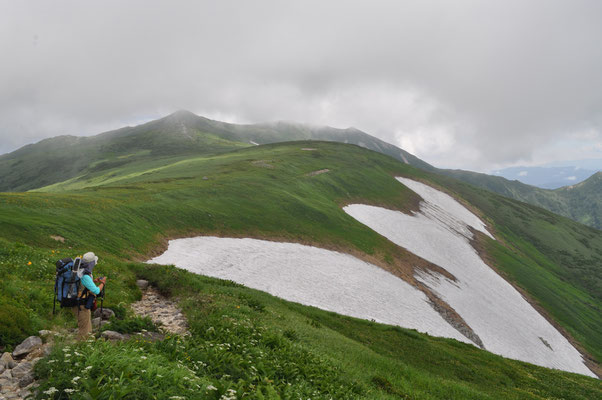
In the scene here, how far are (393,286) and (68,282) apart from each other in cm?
4342

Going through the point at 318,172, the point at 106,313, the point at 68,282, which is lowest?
the point at 106,313

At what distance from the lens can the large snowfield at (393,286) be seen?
36594mm

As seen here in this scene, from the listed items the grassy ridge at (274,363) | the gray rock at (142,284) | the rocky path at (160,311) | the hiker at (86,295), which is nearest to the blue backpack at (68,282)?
the hiker at (86,295)

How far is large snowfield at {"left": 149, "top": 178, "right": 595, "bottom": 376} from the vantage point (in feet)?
120

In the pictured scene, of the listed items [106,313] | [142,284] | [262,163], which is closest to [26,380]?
[106,313]

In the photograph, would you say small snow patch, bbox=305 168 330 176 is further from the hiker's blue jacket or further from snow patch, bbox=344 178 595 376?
the hiker's blue jacket

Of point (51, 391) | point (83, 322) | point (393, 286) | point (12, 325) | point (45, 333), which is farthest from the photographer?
point (393, 286)

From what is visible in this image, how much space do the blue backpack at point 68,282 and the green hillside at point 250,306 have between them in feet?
5.07

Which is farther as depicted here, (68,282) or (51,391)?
(68,282)

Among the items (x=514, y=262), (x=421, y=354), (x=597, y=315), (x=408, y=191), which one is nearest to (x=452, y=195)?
(x=408, y=191)

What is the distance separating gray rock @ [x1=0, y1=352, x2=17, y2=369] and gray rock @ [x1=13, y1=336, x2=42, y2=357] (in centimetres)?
28

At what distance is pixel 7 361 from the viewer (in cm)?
870

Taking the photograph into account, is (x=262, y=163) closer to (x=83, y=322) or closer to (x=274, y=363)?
(x=83, y=322)

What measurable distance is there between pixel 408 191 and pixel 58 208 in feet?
338
